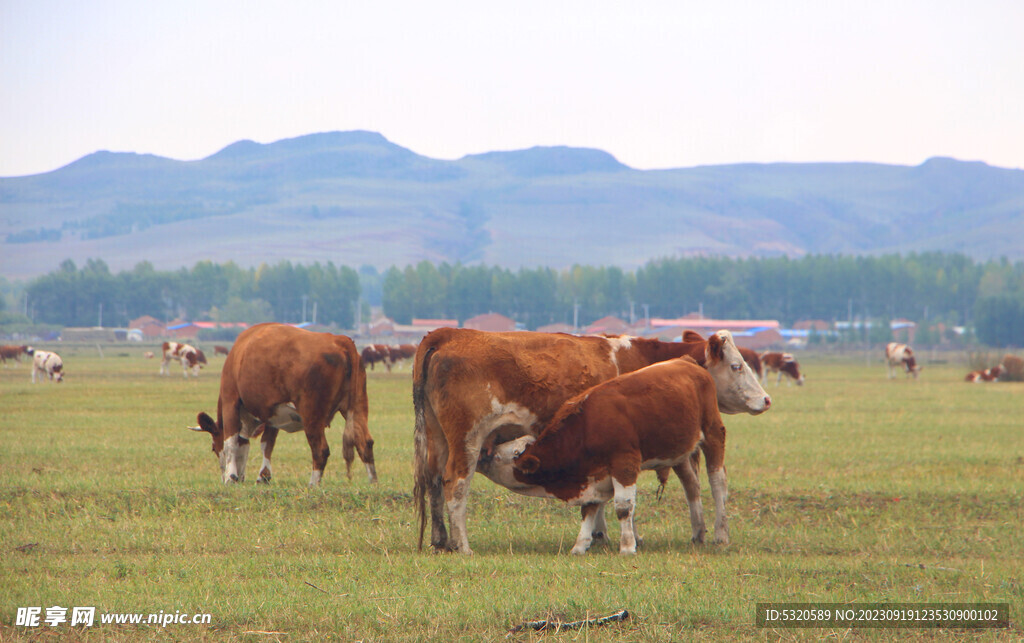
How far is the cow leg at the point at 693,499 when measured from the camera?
1165cm

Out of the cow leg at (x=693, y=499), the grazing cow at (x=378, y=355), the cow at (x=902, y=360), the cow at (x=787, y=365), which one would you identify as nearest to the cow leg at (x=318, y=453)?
the cow leg at (x=693, y=499)

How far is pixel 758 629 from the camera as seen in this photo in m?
7.97

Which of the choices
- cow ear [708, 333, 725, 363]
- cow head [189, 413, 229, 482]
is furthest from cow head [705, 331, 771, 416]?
cow head [189, 413, 229, 482]

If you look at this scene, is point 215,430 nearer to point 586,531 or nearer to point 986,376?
point 586,531

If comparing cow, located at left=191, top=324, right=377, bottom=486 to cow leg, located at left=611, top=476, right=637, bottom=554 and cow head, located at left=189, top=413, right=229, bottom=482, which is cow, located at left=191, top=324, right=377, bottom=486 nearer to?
cow head, located at left=189, top=413, right=229, bottom=482

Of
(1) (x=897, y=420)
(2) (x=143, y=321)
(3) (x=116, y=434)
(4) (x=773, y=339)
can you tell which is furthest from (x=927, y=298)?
(3) (x=116, y=434)

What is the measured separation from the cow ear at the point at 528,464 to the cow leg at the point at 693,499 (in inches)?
71.0

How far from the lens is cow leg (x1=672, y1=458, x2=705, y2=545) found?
11648 millimetres

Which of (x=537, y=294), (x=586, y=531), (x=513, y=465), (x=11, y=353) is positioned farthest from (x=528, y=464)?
(x=537, y=294)

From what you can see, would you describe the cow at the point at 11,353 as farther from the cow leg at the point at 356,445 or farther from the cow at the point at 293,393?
the cow leg at the point at 356,445

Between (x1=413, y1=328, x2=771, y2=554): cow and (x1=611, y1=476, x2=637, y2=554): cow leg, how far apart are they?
126 centimetres

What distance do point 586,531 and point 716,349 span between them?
305cm

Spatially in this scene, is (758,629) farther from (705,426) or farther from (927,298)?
(927,298)

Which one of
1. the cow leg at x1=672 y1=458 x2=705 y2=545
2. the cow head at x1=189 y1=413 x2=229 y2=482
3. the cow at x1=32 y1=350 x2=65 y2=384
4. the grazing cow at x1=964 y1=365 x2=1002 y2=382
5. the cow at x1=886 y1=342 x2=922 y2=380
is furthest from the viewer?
the cow at x1=886 y1=342 x2=922 y2=380
